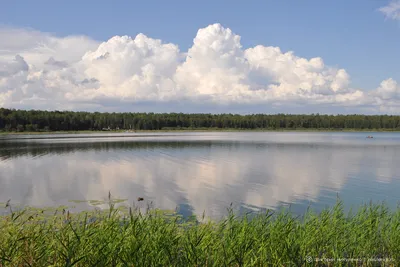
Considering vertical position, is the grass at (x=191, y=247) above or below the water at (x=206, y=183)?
above

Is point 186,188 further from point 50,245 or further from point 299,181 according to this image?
point 50,245

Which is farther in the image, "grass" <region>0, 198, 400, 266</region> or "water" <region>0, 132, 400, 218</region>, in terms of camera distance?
"water" <region>0, 132, 400, 218</region>

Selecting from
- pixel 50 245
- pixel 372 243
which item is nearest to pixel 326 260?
pixel 372 243

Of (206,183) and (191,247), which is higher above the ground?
(191,247)

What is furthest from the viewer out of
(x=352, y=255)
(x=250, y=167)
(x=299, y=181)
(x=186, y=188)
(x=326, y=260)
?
(x=250, y=167)

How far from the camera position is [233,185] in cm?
2872

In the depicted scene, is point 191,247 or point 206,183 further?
point 206,183

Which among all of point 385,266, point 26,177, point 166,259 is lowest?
point 26,177

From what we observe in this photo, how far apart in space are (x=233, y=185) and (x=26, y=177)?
70.8 ft

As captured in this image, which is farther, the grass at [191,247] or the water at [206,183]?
the water at [206,183]

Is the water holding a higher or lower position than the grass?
lower

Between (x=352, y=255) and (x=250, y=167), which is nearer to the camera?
(x=352, y=255)

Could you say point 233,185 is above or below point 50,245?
below

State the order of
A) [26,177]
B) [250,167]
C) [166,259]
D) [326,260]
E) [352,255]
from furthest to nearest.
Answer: [250,167], [26,177], [352,255], [326,260], [166,259]
